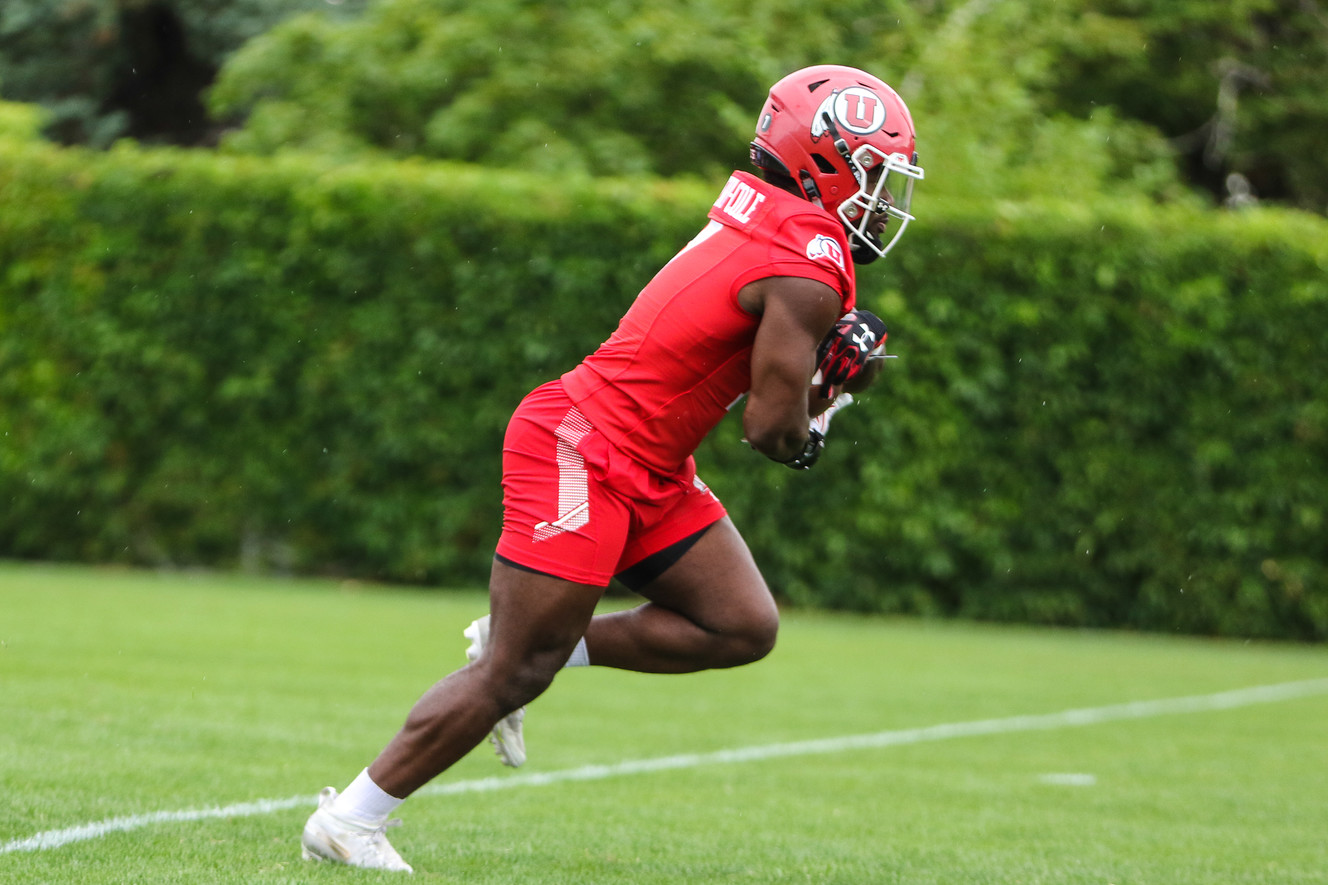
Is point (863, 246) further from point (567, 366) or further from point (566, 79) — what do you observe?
point (566, 79)

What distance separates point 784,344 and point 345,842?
1.80 m

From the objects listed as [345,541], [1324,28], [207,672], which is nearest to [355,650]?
[207,672]

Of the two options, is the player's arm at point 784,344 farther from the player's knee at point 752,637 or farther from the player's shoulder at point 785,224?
the player's knee at point 752,637

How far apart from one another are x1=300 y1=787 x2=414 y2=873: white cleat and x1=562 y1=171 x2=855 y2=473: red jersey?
127 centimetres

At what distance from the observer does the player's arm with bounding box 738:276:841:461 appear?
4.22 m

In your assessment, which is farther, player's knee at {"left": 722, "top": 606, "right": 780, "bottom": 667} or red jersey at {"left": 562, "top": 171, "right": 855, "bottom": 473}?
player's knee at {"left": 722, "top": 606, "right": 780, "bottom": 667}

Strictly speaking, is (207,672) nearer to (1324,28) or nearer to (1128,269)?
(1128,269)

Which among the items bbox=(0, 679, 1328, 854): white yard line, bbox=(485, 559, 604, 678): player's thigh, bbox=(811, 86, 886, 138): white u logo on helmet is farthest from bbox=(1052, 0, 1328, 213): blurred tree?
bbox=(485, 559, 604, 678): player's thigh

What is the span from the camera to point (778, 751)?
764cm

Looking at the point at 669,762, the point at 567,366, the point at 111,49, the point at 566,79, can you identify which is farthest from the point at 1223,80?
the point at 669,762

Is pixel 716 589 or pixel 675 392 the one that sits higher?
pixel 675 392

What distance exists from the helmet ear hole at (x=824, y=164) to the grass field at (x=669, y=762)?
2041 millimetres

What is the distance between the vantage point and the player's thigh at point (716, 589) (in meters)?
4.74

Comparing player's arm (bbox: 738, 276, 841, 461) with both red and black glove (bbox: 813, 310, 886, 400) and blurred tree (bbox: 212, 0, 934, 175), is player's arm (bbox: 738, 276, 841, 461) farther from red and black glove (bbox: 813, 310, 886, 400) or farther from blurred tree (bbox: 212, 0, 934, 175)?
blurred tree (bbox: 212, 0, 934, 175)
